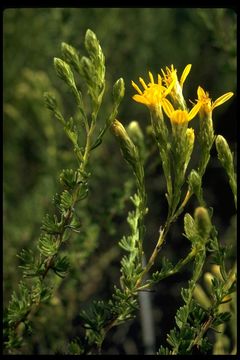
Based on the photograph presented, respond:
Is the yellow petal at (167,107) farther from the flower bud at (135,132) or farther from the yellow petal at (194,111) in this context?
the flower bud at (135,132)

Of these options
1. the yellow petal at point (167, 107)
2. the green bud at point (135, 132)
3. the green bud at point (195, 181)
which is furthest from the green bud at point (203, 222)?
the green bud at point (135, 132)

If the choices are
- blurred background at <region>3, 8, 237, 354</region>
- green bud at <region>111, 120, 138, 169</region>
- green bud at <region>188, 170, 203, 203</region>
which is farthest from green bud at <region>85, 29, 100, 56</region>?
blurred background at <region>3, 8, 237, 354</region>

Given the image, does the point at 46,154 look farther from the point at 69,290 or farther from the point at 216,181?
the point at 216,181

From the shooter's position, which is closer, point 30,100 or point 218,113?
point 30,100

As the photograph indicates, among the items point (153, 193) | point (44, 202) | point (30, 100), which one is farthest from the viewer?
point (153, 193)

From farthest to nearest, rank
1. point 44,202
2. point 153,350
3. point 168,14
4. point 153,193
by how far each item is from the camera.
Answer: point 168,14 < point 153,193 < point 44,202 < point 153,350

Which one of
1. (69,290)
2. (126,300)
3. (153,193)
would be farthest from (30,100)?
(126,300)

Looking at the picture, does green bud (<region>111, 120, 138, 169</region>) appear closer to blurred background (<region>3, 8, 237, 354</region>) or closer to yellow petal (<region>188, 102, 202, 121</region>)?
yellow petal (<region>188, 102, 202, 121</region>)
